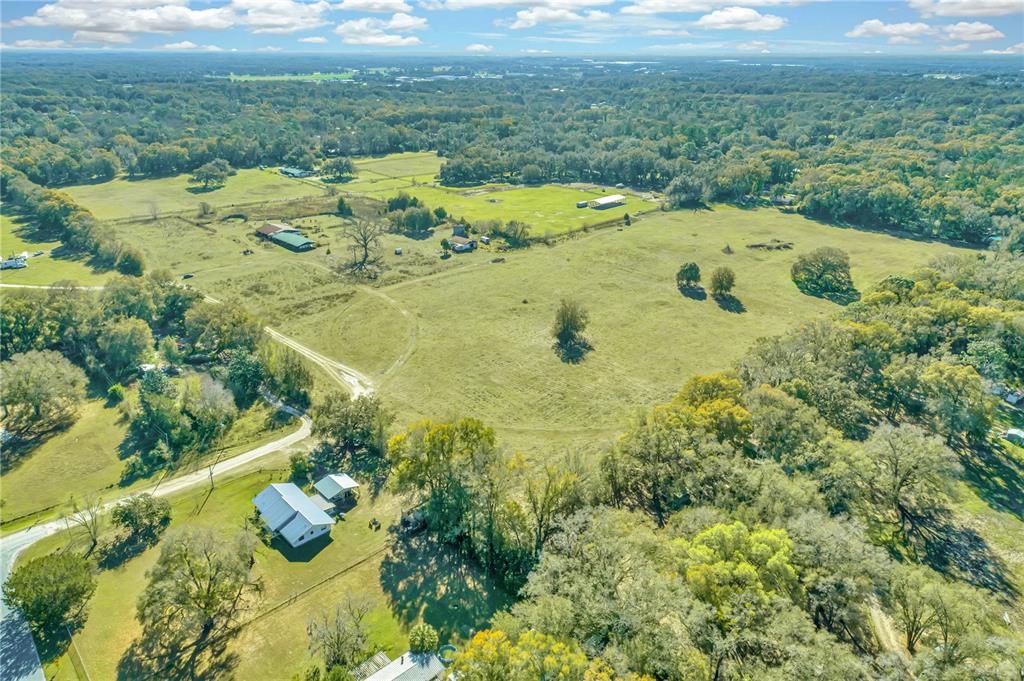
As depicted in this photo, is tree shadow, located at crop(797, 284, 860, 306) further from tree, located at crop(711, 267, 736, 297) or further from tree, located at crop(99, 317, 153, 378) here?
tree, located at crop(99, 317, 153, 378)

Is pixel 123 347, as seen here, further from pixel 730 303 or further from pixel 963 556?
pixel 963 556

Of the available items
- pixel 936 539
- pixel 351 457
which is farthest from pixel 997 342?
pixel 351 457

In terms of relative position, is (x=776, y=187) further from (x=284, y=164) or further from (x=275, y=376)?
(x=284, y=164)

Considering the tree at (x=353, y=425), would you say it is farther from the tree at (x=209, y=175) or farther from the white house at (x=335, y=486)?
the tree at (x=209, y=175)

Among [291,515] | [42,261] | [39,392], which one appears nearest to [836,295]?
[291,515]

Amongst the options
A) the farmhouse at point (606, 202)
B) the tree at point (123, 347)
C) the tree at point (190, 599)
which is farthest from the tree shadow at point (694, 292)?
the tree at point (123, 347)

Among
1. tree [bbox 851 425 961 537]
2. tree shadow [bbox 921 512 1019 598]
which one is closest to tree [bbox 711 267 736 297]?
tree [bbox 851 425 961 537]
